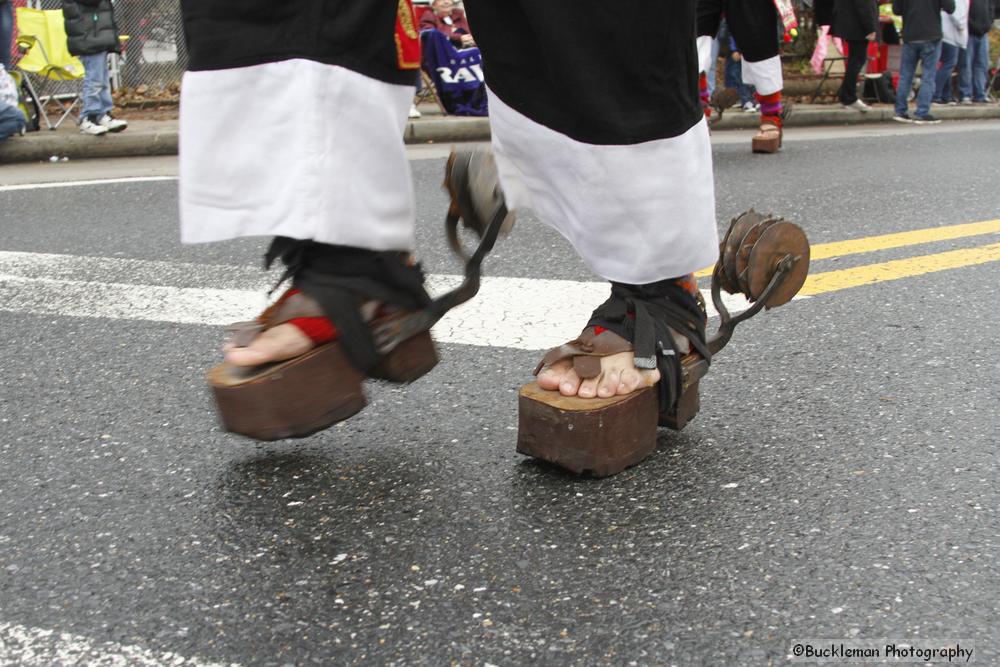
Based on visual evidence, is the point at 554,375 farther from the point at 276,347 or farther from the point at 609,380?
the point at 276,347

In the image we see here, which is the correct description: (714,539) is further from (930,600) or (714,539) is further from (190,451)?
(190,451)

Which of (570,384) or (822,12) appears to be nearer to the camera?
(570,384)

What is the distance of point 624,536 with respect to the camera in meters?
1.54

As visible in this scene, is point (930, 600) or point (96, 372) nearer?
point (930, 600)

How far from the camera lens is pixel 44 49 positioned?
320 inches

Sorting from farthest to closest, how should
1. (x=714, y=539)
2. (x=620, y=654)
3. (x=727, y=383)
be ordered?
(x=727, y=383)
(x=714, y=539)
(x=620, y=654)

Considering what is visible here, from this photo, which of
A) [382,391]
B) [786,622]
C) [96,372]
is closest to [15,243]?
[96,372]

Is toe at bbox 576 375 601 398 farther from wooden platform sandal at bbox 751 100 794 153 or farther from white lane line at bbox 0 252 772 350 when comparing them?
wooden platform sandal at bbox 751 100 794 153

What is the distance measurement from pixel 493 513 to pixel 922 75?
10.3 m

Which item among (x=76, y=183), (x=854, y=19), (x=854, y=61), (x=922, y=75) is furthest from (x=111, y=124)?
(x=922, y=75)

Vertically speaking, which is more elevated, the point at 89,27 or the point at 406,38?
the point at 406,38

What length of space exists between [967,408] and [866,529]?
1.91ft

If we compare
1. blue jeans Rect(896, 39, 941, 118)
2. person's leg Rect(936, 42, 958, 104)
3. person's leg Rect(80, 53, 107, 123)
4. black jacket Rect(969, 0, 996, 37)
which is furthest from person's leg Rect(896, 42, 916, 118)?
person's leg Rect(80, 53, 107, 123)

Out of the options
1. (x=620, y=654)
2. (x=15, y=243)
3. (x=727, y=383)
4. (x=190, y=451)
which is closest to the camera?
(x=620, y=654)
